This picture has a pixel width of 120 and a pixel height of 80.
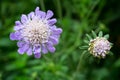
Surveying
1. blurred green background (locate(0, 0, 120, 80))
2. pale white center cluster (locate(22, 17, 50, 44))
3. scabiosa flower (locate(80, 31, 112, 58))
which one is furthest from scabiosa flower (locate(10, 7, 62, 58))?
blurred green background (locate(0, 0, 120, 80))

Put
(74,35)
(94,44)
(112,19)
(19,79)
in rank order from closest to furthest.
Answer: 1. (94,44)
2. (19,79)
3. (74,35)
4. (112,19)

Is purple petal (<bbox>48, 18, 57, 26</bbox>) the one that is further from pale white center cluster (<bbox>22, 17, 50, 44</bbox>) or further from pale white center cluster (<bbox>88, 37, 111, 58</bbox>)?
pale white center cluster (<bbox>88, 37, 111, 58</bbox>)

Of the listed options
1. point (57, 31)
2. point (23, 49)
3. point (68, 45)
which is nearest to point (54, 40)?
point (57, 31)

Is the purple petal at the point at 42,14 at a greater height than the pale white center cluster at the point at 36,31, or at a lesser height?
greater

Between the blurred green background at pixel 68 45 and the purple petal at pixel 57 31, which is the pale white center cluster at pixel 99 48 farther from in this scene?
the blurred green background at pixel 68 45

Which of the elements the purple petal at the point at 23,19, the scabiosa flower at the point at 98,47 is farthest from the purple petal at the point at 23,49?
the scabiosa flower at the point at 98,47

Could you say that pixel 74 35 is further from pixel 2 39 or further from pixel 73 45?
pixel 2 39

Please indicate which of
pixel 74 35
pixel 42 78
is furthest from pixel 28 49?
pixel 74 35

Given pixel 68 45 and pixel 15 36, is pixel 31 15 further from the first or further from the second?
pixel 68 45

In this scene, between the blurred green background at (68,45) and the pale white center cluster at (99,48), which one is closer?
the pale white center cluster at (99,48)
